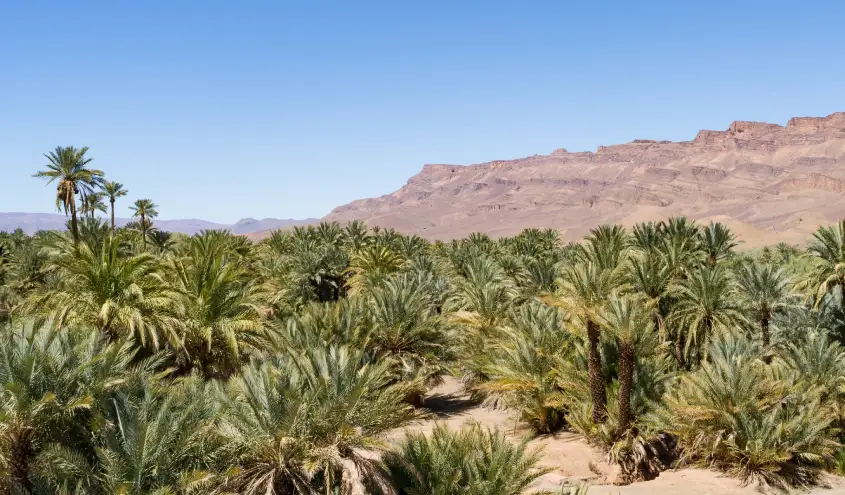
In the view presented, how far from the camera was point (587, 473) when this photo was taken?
15492 millimetres

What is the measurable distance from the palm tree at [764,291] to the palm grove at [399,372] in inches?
3.1

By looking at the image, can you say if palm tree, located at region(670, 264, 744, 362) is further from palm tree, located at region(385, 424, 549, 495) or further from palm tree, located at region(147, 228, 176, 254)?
palm tree, located at region(147, 228, 176, 254)

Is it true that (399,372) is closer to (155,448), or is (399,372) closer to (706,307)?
(706,307)

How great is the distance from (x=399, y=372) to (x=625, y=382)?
24.9 ft

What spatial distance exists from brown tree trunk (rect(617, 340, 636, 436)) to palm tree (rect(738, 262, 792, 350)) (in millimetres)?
8510

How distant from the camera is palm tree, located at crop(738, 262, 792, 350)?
2078 cm

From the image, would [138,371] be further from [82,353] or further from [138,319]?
[138,319]

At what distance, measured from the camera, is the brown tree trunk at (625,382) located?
1492cm

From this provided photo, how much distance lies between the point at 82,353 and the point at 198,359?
6.64 metres

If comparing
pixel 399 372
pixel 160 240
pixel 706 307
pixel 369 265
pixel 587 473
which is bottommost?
pixel 587 473

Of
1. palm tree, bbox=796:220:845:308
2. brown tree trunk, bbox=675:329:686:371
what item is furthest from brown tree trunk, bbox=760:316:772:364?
brown tree trunk, bbox=675:329:686:371

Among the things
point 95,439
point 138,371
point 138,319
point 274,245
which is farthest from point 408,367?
point 274,245

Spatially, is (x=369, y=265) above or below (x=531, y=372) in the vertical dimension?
above

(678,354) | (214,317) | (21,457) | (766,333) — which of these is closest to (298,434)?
(21,457)
